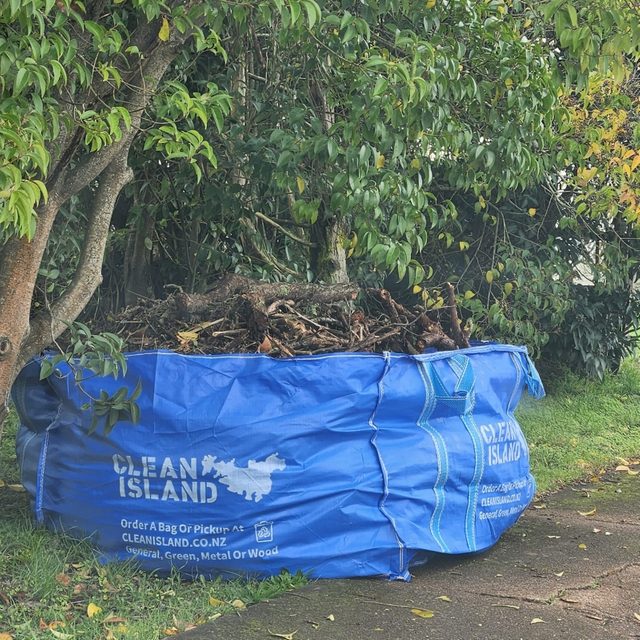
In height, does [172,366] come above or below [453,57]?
below

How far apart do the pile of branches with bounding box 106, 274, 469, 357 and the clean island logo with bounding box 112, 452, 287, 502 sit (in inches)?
20.7

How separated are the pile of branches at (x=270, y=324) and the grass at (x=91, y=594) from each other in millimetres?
956

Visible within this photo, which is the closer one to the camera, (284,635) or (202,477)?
(284,635)

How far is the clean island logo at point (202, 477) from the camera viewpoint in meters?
3.47

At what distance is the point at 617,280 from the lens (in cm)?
729

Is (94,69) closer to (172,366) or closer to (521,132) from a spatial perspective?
(172,366)

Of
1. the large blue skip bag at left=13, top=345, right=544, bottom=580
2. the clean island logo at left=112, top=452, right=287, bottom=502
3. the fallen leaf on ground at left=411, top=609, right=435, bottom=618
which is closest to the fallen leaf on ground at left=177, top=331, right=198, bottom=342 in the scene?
the large blue skip bag at left=13, top=345, right=544, bottom=580

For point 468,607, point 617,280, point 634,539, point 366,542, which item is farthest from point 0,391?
point 617,280

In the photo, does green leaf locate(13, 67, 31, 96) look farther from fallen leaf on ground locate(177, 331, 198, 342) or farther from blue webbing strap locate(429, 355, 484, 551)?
blue webbing strap locate(429, 355, 484, 551)

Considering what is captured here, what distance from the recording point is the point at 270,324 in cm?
387

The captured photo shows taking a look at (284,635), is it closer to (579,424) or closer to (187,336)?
(187,336)

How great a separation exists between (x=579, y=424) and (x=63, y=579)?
201 inches

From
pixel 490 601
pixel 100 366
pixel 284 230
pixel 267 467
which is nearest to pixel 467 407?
pixel 490 601

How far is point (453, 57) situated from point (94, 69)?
157 centimetres
